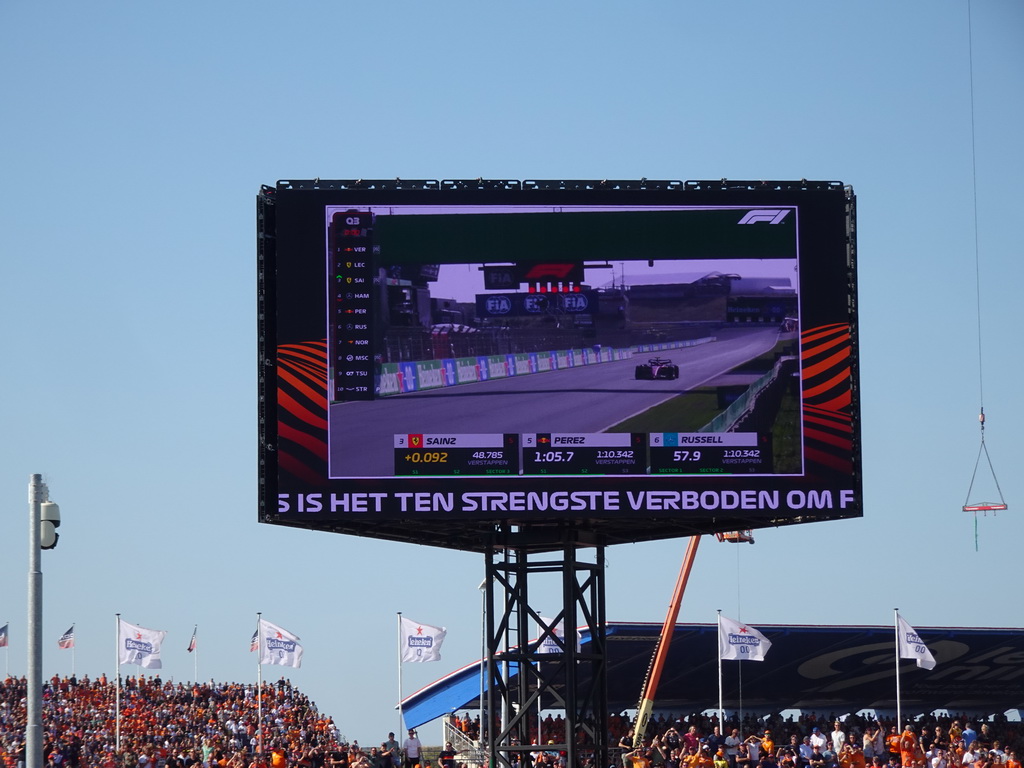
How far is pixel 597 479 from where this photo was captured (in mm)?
27766

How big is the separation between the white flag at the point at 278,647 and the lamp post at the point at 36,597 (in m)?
25.7

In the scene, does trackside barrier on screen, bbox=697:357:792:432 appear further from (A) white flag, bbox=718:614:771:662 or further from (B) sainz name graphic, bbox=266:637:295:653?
(B) sainz name graphic, bbox=266:637:295:653

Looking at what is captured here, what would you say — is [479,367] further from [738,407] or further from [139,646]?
[139,646]

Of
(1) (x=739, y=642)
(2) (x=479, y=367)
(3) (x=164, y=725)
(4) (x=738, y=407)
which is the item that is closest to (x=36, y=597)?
(2) (x=479, y=367)

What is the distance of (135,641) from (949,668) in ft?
108

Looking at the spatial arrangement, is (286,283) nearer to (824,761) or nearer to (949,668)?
(824,761)

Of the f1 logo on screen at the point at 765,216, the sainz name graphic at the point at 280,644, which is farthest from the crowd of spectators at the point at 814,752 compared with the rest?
the f1 logo on screen at the point at 765,216

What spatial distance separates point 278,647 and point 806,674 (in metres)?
24.5

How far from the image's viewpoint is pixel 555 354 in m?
28.1

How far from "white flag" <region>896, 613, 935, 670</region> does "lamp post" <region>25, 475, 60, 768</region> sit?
2937 centimetres

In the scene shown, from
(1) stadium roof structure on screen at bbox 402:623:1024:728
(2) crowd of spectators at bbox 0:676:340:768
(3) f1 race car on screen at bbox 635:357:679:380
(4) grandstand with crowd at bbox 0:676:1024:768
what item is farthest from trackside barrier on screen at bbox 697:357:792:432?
(1) stadium roof structure on screen at bbox 402:623:1024:728

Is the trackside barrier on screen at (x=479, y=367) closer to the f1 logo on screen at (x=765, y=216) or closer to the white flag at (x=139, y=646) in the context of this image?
the f1 logo on screen at (x=765, y=216)

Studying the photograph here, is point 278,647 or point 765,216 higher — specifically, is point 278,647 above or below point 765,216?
below

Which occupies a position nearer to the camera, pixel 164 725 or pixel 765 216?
pixel 765 216
